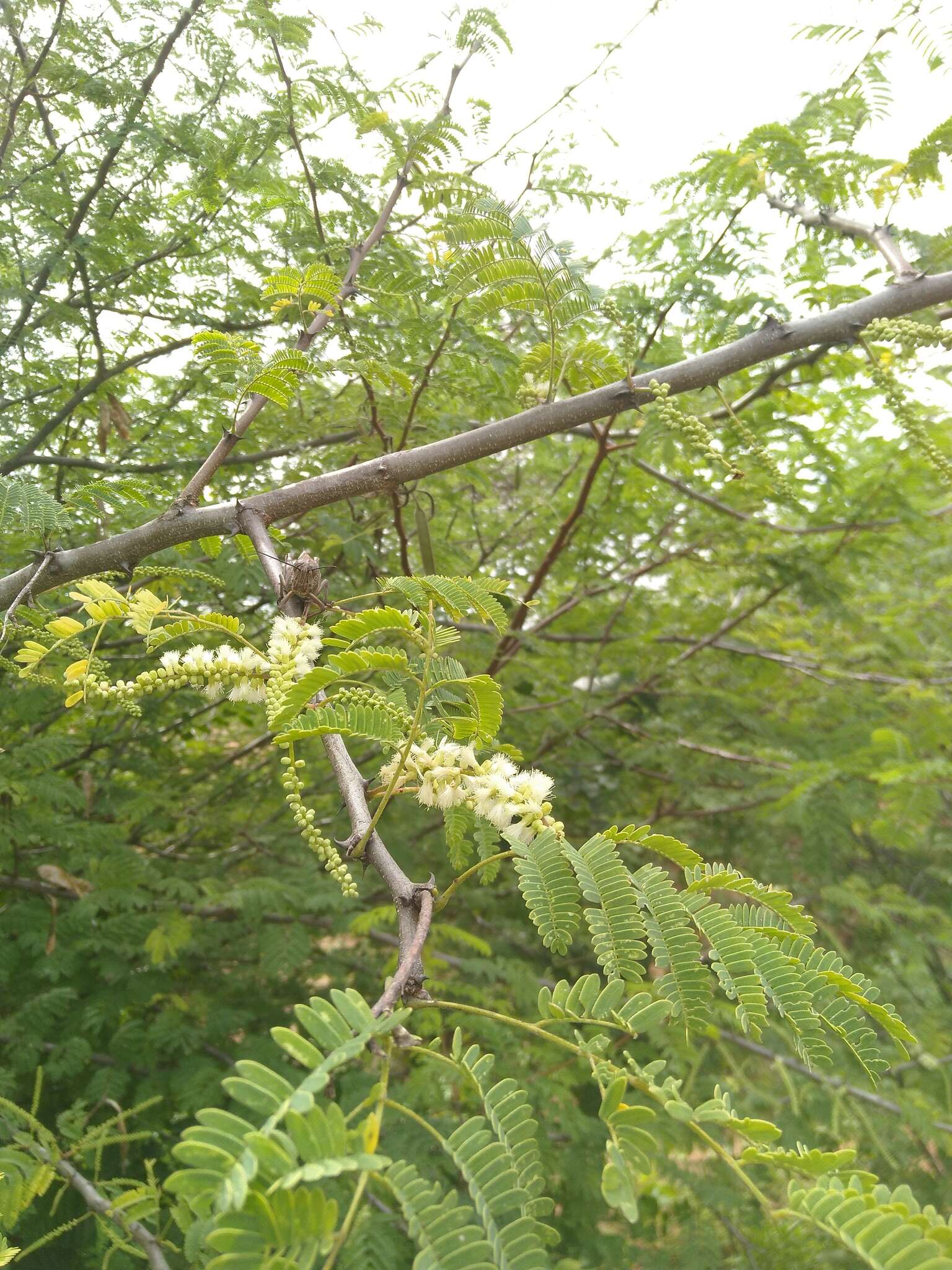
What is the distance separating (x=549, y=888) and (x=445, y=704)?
53cm

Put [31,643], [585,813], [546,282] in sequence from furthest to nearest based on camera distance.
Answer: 1. [585,813]
2. [546,282]
3. [31,643]

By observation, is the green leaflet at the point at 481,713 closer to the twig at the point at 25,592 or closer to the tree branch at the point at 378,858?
the tree branch at the point at 378,858

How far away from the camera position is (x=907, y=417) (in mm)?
1904

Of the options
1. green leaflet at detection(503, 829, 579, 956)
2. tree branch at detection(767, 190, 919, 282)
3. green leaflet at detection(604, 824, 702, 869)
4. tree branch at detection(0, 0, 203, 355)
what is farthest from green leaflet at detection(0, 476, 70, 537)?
tree branch at detection(767, 190, 919, 282)

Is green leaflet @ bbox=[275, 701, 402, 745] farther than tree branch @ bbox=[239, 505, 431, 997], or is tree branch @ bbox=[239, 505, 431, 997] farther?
green leaflet @ bbox=[275, 701, 402, 745]

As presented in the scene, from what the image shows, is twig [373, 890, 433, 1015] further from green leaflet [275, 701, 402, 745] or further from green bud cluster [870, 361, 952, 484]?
green bud cluster [870, 361, 952, 484]

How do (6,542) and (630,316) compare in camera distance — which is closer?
(6,542)

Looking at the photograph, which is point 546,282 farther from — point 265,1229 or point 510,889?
point 510,889

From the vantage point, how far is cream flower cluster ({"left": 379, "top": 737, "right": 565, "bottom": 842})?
1122mm

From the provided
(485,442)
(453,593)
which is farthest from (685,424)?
(453,593)

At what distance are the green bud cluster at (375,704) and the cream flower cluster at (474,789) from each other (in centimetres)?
5

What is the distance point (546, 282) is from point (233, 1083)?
1.63 meters

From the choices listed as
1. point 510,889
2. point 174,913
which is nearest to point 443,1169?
point 174,913

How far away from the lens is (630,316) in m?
3.01
